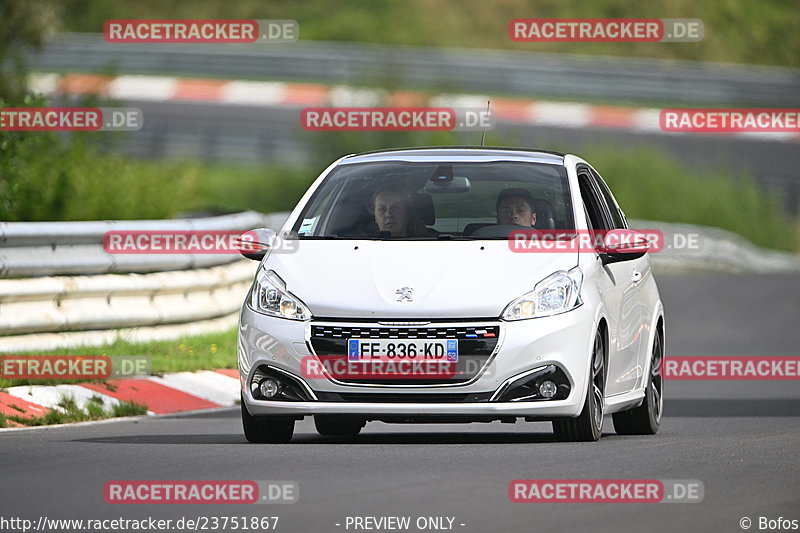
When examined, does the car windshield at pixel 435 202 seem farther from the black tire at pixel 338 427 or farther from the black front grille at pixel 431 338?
the black tire at pixel 338 427

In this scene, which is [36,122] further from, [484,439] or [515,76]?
[515,76]

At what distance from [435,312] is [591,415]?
1.12 metres

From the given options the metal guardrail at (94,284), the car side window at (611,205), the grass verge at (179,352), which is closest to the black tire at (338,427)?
the car side window at (611,205)

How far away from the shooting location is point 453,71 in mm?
44500

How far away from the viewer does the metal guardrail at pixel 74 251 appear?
14250 mm

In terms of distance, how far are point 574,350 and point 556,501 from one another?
220 cm

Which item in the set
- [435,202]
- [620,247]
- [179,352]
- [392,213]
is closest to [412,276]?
[392,213]

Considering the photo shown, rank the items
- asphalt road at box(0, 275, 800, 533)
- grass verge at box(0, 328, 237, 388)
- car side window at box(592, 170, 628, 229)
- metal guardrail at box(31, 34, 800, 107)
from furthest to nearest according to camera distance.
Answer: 1. metal guardrail at box(31, 34, 800, 107)
2. grass verge at box(0, 328, 237, 388)
3. car side window at box(592, 170, 628, 229)
4. asphalt road at box(0, 275, 800, 533)

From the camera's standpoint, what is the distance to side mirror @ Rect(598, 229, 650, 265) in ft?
36.0

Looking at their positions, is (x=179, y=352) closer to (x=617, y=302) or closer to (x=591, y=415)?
(x=617, y=302)

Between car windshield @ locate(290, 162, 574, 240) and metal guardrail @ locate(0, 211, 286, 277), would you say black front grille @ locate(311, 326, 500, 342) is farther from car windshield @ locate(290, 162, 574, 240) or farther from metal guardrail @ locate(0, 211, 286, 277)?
metal guardrail @ locate(0, 211, 286, 277)

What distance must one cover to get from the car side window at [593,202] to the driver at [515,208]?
0.41 metres

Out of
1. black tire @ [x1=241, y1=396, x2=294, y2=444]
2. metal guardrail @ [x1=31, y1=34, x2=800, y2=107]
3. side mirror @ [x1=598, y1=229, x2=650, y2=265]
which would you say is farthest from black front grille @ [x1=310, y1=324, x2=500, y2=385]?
metal guardrail @ [x1=31, y1=34, x2=800, y2=107]

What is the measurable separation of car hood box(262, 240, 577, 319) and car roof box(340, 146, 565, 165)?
3.26 ft
